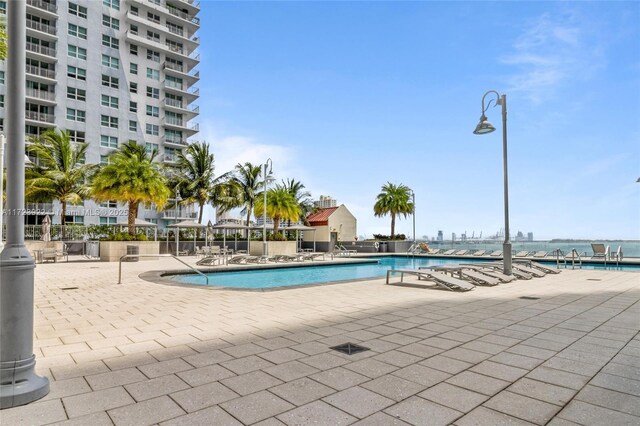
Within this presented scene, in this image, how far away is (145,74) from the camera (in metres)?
44.5

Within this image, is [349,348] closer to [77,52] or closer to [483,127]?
[483,127]

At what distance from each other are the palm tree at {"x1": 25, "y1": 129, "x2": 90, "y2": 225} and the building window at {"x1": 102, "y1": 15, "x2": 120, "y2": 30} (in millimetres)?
19030

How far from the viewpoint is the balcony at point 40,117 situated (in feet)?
118

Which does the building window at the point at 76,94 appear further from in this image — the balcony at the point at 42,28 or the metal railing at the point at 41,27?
the metal railing at the point at 41,27

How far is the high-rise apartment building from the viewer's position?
37094mm

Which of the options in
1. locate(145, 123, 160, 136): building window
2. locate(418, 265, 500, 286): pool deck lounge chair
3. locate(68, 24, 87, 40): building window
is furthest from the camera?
locate(145, 123, 160, 136): building window

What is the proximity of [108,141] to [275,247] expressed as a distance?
25.7 m

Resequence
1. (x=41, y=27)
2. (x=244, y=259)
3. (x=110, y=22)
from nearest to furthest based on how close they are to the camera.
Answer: (x=244, y=259), (x=41, y=27), (x=110, y=22)

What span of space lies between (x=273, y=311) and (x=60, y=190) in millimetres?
27840

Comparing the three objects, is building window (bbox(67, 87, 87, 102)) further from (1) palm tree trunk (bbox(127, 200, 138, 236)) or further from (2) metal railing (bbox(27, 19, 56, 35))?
(1) palm tree trunk (bbox(127, 200, 138, 236))

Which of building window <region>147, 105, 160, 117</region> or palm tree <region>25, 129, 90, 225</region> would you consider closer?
palm tree <region>25, 129, 90, 225</region>

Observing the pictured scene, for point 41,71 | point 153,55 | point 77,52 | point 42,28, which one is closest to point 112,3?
point 153,55

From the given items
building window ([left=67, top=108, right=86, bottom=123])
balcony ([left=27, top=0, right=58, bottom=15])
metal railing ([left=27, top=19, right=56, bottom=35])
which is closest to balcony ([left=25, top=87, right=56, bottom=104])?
building window ([left=67, top=108, right=86, bottom=123])

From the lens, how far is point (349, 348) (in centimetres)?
446
